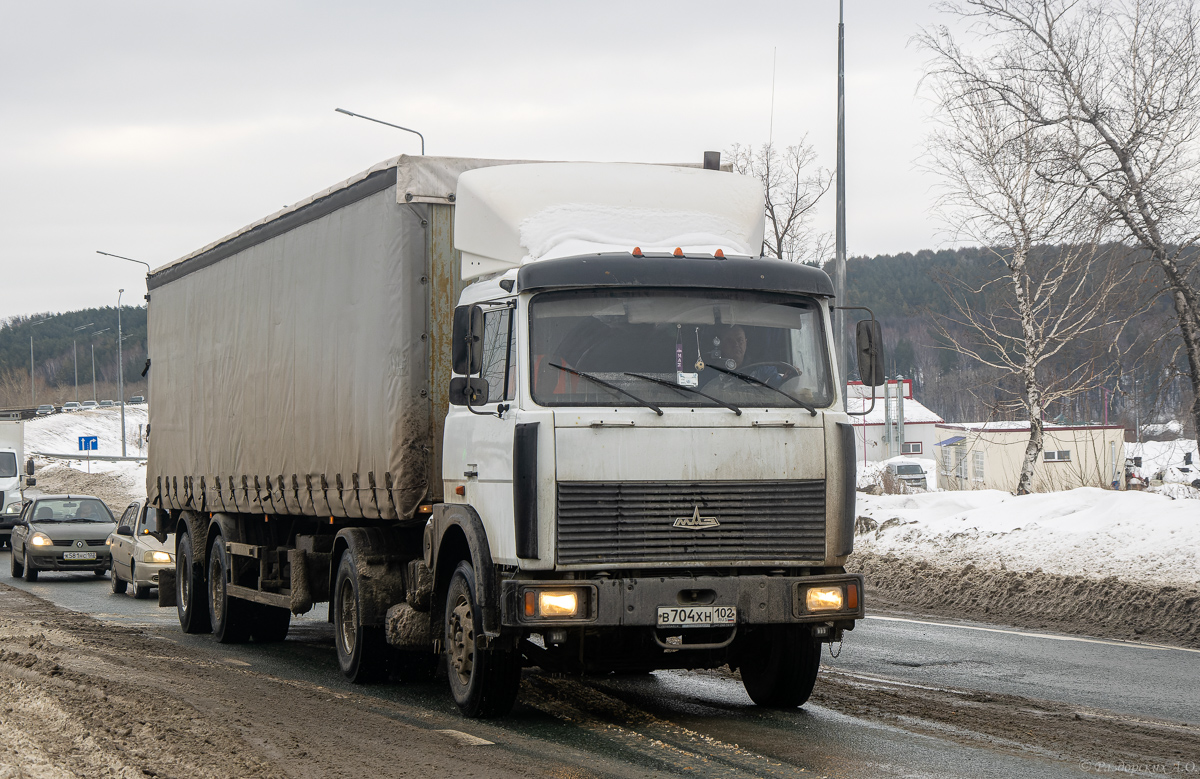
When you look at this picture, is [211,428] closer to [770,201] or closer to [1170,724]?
[1170,724]

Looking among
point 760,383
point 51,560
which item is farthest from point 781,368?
point 51,560

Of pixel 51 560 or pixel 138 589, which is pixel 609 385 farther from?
pixel 51 560

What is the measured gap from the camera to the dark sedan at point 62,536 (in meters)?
23.0

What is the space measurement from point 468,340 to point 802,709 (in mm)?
3241

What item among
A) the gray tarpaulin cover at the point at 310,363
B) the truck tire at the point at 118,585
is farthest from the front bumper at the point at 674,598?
the truck tire at the point at 118,585

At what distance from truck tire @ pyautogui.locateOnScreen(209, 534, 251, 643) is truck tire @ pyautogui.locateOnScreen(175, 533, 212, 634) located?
1.53 ft

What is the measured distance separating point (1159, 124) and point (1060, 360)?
35.9 ft

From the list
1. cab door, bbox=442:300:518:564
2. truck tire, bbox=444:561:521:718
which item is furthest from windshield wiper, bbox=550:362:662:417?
truck tire, bbox=444:561:521:718

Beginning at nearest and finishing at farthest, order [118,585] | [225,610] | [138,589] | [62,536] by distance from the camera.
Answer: [225,610], [138,589], [118,585], [62,536]

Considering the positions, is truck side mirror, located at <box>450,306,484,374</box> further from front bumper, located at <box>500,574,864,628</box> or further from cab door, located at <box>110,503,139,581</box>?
cab door, located at <box>110,503,139,581</box>

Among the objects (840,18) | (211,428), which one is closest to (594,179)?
(211,428)

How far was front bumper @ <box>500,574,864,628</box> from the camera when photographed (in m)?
7.46

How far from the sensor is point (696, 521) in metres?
7.59

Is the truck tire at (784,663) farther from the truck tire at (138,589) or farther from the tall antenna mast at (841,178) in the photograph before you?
the truck tire at (138,589)
